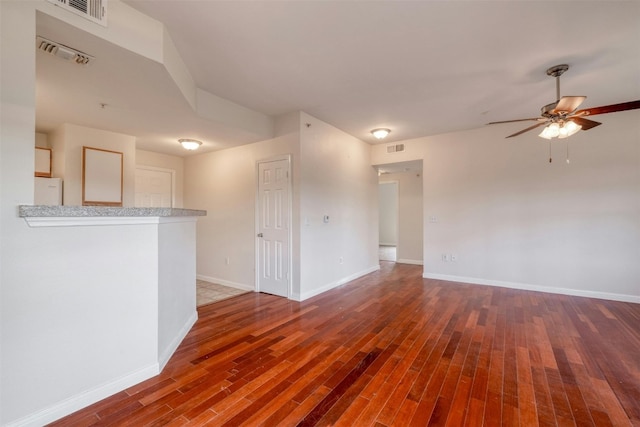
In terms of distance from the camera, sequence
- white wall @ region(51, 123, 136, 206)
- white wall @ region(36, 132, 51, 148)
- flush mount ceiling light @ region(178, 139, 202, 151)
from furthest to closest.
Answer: flush mount ceiling light @ region(178, 139, 202, 151) < white wall @ region(36, 132, 51, 148) < white wall @ region(51, 123, 136, 206)

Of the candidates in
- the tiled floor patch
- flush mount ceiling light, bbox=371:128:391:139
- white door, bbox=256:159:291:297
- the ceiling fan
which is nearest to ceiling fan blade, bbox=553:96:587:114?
the ceiling fan

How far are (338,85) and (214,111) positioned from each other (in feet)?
5.41

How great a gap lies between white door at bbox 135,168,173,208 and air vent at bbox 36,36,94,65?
11.0 ft

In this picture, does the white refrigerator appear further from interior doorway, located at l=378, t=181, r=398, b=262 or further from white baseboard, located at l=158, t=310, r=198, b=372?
interior doorway, located at l=378, t=181, r=398, b=262

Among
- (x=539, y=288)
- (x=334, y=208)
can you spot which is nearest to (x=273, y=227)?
(x=334, y=208)

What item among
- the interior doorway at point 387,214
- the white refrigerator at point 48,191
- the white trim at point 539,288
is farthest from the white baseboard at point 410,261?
the white refrigerator at point 48,191

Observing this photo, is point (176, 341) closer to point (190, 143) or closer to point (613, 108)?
point (190, 143)

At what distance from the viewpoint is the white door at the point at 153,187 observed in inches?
201

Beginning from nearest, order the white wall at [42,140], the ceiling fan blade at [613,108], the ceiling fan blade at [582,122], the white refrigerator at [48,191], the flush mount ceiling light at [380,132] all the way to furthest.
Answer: the ceiling fan blade at [613,108] → the ceiling fan blade at [582,122] → the white refrigerator at [48,191] → the white wall at [42,140] → the flush mount ceiling light at [380,132]

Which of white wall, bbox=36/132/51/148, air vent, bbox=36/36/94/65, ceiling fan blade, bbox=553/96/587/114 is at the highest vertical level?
air vent, bbox=36/36/94/65

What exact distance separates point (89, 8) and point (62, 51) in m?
0.44

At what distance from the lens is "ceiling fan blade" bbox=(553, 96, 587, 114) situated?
2447 mm

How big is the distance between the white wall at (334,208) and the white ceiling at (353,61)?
0.62 metres

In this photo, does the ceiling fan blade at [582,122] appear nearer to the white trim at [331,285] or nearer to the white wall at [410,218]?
the white trim at [331,285]
